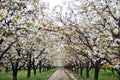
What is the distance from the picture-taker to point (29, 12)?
10211 mm

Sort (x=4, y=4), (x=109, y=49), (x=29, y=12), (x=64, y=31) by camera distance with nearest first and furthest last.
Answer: (x=4, y=4) < (x=29, y=12) < (x=109, y=49) < (x=64, y=31)

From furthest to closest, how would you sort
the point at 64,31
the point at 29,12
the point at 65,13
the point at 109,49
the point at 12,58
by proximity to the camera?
the point at 12,58
the point at 65,13
the point at 64,31
the point at 109,49
the point at 29,12

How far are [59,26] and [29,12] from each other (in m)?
3.53

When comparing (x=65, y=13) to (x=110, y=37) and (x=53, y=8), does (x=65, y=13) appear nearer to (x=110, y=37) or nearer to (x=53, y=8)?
(x=53, y=8)

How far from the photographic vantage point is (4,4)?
29.3 feet

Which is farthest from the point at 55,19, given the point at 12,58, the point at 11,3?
the point at 12,58

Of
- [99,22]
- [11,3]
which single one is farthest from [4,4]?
[99,22]

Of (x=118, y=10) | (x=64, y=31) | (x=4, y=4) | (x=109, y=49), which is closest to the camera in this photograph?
(x=4, y=4)

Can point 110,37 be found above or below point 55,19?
below

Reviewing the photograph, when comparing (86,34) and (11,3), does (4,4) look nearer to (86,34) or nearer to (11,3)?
(11,3)

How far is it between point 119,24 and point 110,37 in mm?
647

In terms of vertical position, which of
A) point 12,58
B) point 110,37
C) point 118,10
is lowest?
point 12,58

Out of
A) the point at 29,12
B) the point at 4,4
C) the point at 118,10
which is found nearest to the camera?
the point at 4,4

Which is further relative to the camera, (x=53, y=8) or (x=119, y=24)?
(x=53, y=8)
